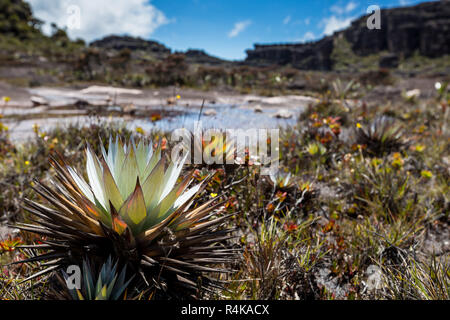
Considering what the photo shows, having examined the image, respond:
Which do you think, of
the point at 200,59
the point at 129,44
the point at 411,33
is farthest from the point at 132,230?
the point at 129,44

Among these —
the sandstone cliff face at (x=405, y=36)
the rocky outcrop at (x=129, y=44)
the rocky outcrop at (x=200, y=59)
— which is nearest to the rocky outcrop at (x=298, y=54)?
the sandstone cliff face at (x=405, y=36)

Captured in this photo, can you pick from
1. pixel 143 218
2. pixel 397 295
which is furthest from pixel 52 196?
pixel 397 295

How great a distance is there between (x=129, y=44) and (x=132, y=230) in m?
89.3

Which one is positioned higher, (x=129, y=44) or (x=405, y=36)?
(x=129, y=44)

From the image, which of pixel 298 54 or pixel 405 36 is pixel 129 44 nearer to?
pixel 298 54

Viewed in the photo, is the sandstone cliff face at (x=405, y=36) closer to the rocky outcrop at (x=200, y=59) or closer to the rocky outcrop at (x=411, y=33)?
the rocky outcrop at (x=411, y=33)

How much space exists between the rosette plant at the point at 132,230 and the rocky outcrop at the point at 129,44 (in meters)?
76.1

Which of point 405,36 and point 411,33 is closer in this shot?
point 405,36

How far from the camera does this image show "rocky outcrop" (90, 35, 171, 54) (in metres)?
72.5

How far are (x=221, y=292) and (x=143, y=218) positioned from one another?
2.34 ft

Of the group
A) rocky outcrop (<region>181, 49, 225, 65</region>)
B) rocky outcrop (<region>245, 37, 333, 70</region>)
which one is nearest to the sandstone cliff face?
rocky outcrop (<region>245, 37, 333, 70</region>)

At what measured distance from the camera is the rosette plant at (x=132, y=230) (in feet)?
3.88

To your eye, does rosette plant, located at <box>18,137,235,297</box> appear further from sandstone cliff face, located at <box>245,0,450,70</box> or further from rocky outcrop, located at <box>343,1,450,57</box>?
rocky outcrop, located at <box>343,1,450,57</box>

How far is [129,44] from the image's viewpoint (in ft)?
255
